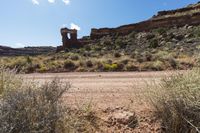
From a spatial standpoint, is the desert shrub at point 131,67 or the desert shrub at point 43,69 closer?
the desert shrub at point 131,67

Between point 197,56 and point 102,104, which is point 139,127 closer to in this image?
point 102,104

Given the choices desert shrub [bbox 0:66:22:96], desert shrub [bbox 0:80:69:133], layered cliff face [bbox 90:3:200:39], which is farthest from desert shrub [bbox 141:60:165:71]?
layered cliff face [bbox 90:3:200:39]

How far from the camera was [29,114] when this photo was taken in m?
5.57

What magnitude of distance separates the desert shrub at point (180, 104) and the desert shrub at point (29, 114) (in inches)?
81.1

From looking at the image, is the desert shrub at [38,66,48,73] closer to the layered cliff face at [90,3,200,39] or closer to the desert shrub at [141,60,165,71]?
the desert shrub at [141,60,165,71]

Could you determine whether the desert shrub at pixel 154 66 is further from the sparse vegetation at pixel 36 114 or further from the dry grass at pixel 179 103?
the sparse vegetation at pixel 36 114

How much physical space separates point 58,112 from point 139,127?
202cm

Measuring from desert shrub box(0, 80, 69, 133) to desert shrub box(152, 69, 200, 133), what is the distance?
81.1 inches

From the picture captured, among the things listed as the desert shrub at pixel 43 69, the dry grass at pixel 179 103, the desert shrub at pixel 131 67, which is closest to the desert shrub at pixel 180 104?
the dry grass at pixel 179 103

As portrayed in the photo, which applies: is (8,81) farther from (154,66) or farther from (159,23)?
(159,23)

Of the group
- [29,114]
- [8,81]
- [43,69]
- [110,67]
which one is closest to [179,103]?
[29,114]

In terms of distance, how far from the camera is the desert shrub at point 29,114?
5.32 meters

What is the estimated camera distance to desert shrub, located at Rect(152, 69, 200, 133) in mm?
6625

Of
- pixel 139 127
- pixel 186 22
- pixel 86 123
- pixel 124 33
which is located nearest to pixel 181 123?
pixel 139 127
